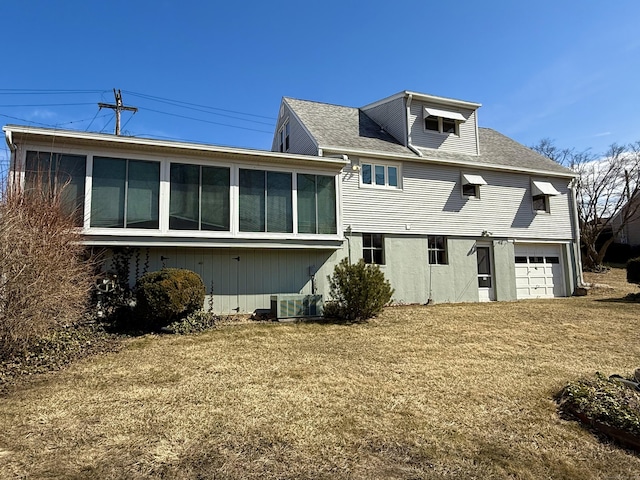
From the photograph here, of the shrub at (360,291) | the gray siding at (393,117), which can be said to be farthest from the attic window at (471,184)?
the shrub at (360,291)

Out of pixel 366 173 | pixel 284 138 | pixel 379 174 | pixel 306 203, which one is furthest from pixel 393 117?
pixel 306 203

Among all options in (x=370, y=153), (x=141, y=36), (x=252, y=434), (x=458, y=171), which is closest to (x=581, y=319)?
(x=458, y=171)

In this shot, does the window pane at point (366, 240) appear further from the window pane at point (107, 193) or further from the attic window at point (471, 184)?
the window pane at point (107, 193)

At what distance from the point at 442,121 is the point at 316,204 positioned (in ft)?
24.2

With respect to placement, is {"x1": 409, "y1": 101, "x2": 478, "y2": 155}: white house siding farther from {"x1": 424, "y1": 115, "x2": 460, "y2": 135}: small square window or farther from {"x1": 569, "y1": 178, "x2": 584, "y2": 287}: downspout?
{"x1": 569, "y1": 178, "x2": 584, "y2": 287}: downspout

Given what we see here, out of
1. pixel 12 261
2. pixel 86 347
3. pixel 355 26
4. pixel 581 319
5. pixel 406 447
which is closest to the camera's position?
pixel 406 447

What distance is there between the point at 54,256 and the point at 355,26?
387 inches

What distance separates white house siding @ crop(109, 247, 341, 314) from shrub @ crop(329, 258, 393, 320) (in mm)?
1608

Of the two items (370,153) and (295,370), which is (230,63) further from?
(295,370)

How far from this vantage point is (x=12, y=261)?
555 centimetres

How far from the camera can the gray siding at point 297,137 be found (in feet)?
44.0

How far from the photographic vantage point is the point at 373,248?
43.6 feet

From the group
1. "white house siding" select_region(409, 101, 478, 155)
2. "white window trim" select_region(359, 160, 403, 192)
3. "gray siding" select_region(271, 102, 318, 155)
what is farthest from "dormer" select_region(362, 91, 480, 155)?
"gray siding" select_region(271, 102, 318, 155)

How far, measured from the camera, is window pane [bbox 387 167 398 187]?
45.5 feet
